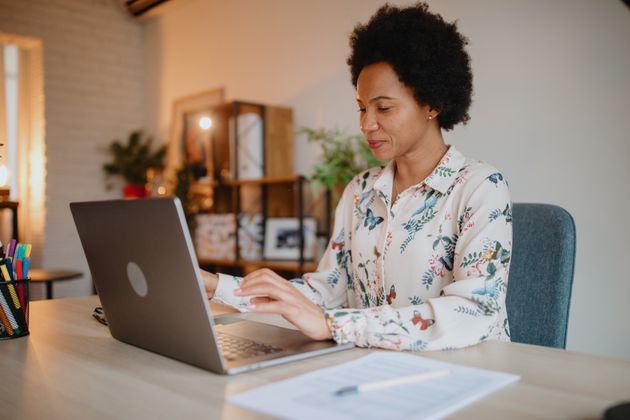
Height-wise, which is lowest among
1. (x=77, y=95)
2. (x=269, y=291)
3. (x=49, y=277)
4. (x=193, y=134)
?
(x=49, y=277)

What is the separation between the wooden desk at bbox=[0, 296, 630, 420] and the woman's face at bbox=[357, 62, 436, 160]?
0.59 meters

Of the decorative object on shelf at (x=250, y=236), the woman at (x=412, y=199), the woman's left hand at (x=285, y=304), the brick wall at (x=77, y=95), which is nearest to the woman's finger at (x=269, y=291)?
the woman's left hand at (x=285, y=304)

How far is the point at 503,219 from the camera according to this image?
1.19 metres

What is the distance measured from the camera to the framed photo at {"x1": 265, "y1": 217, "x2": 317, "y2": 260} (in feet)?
10.3

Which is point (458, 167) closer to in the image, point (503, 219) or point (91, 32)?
point (503, 219)

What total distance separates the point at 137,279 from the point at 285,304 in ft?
0.81

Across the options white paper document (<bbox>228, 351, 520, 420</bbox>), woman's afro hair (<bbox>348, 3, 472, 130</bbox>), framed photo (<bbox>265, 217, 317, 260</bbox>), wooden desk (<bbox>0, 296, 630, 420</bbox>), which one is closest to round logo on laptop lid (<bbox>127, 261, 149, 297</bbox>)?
wooden desk (<bbox>0, 296, 630, 420</bbox>)

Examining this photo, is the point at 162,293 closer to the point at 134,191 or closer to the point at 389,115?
the point at 389,115

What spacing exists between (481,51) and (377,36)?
4.20 feet

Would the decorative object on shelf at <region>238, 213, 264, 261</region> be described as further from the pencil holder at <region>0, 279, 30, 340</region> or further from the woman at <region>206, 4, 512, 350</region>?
the pencil holder at <region>0, 279, 30, 340</region>

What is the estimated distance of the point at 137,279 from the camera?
92 centimetres

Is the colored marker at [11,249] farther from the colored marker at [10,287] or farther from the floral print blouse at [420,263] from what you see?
the floral print blouse at [420,263]

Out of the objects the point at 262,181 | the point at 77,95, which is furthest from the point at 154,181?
the point at 262,181

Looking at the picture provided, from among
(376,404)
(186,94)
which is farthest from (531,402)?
(186,94)
